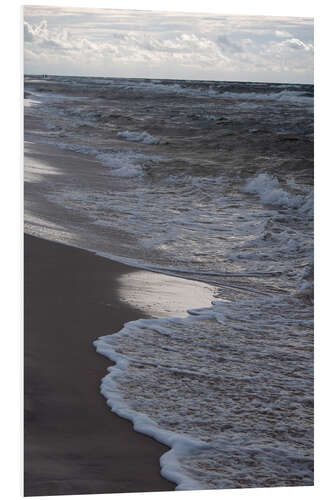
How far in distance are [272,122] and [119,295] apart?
4.22m

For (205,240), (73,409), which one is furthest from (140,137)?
(73,409)

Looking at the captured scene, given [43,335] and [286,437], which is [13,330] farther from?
[286,437]

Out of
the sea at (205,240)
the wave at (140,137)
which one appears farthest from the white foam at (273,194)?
the wave at (140,137)

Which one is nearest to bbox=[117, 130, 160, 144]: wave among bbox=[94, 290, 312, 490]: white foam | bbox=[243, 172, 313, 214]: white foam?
bbox=[243, 172, 313, 214]: white foam

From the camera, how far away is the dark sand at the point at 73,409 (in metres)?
2.71

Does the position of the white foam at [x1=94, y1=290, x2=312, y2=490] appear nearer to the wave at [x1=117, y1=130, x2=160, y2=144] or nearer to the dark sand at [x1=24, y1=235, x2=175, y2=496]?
the dark sand at [x1=24, y1=235, x2=175, y2=496]

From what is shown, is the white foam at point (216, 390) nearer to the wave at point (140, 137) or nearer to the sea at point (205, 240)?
the sea at point (205, 240)

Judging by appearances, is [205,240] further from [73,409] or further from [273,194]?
[73,409]

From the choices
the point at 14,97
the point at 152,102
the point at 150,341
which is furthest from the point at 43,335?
the point at 152,102

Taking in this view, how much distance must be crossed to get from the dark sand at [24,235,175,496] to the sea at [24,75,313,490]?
0.26 feet

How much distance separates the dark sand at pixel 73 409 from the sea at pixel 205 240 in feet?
0.26

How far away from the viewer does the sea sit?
298 cm

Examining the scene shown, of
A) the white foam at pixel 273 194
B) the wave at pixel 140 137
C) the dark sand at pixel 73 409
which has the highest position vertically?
the wave at pixel 140 137
